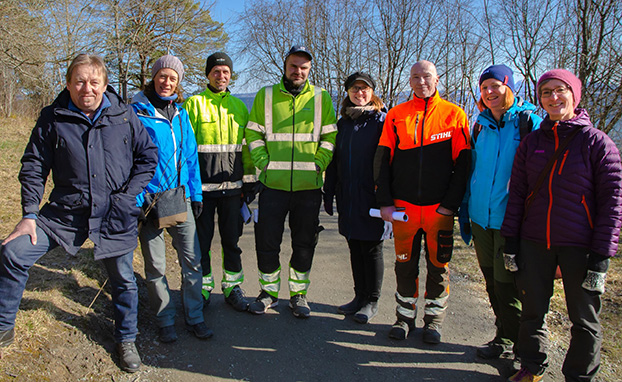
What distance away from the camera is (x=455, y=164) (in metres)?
3.30

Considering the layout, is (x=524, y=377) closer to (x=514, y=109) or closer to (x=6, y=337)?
(x=514, y=109)

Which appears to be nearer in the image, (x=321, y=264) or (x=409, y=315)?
(x=409, y=315)

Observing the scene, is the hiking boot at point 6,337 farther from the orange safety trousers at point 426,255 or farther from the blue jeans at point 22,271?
the orange safety trousers at point 426,255

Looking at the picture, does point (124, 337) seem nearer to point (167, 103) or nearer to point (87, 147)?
point (87, 147)

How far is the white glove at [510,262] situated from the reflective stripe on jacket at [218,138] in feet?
7.75

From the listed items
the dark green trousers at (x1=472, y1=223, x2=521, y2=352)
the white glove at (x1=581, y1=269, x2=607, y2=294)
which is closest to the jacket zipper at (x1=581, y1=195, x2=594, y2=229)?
the white glove at (x1=581, y1=269, x2=607, y2=294)

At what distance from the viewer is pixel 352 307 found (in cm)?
405

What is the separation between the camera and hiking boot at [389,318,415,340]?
351cm

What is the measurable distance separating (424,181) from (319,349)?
161 cm

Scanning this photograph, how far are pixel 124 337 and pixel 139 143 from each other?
55.6 inches

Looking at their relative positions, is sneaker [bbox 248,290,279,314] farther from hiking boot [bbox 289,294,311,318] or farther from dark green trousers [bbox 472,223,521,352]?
dark green trousers [bbox 472,223,521,352]

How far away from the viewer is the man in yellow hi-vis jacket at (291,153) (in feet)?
12.5

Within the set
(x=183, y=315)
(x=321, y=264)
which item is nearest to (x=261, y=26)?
(x=321, y=264)

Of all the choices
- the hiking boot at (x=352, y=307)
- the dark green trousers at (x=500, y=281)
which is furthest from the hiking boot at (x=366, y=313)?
the dark green trousers at (x=500, y=281)
